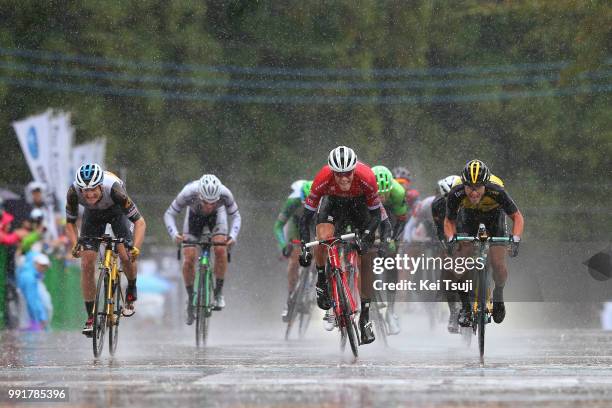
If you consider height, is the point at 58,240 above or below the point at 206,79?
below

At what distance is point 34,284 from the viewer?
21.9m

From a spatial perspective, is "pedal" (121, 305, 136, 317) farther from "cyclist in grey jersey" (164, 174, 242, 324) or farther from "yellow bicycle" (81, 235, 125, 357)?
"cyclist in grey jersey" (164, 174, 242, 324)

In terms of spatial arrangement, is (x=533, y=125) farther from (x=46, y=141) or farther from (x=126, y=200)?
(x=126, y=200)

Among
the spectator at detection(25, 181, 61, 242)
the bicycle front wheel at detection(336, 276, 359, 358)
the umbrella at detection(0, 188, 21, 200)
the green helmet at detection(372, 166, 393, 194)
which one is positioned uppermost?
the umbrella at detection(0, 188, 21, 200)

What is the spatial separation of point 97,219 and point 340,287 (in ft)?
9.00

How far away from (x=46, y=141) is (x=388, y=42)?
623 inches

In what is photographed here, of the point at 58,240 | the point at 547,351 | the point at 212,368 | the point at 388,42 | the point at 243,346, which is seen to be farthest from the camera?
the point at 388,42

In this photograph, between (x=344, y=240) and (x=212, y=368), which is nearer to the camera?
(x=212, y=368)

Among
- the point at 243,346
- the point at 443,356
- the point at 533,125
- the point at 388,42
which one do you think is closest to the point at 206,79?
the point at 388,42

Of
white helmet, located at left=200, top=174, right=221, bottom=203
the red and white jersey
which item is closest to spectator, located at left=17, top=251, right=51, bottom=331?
white helmet, located at left=200, top=174, right=221, bottom=203

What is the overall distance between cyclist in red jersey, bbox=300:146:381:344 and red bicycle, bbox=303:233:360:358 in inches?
7.4

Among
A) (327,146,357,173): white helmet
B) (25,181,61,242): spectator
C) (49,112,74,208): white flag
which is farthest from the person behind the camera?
(49,112,74,208): white flag

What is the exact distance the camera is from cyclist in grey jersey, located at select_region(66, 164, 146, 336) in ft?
45.4

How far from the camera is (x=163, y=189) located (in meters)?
40.2
